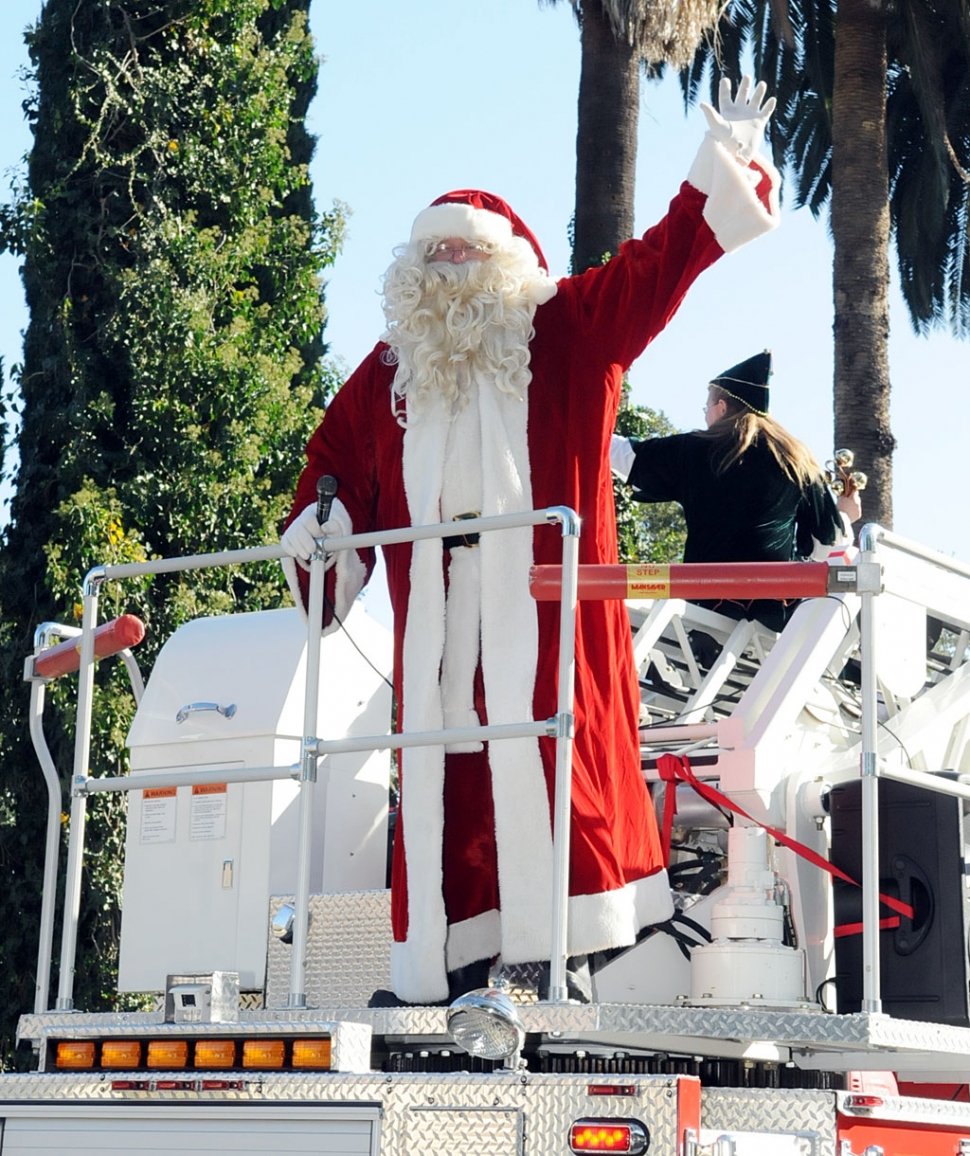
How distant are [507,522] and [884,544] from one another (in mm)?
1437

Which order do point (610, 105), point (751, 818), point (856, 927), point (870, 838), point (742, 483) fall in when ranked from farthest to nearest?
point (610, 105), point (742, 483), point (751, 818), point (856, 927), point (870, 838)

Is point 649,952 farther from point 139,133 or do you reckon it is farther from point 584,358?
point 139,133

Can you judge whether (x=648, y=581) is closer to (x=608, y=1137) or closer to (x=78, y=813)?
(x=608, y=1137)

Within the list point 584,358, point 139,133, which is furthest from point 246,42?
point 584,358

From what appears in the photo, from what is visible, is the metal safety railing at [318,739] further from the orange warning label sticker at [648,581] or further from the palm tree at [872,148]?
the palm tree at [872,148]

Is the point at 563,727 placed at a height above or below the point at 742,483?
below

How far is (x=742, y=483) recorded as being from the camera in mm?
5996

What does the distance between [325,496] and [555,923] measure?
145 cm

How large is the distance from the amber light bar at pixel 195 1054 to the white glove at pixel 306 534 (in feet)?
4.19

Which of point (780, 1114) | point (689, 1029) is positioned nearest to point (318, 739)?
point (689, 1029)

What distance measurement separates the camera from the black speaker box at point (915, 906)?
415 centimetres

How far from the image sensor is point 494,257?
4820 mm

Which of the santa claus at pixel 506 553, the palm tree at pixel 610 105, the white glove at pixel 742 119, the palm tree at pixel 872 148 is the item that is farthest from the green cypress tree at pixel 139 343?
the white glove at pixel 742 119

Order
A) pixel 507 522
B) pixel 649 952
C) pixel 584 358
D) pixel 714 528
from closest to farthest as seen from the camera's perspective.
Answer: pixel 507 522 < pixel 649 952 < pixel 584 358 < pixel 714 528
